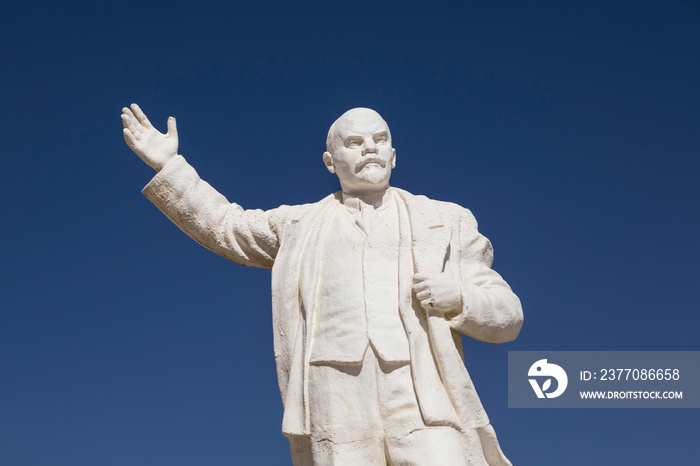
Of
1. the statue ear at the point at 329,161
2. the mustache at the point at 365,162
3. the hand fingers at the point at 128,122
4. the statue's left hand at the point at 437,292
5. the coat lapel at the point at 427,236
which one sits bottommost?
the statue's left hand at the point at 437,292

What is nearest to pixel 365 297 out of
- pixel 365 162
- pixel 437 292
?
pixel 437 292

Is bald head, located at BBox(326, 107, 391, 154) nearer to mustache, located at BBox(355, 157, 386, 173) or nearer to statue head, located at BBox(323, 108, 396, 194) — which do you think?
statue head, located at BBox(323, 108, 396, 194)

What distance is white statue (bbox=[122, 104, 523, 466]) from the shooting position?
6.30 metres

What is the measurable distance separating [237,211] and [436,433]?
2260 mm

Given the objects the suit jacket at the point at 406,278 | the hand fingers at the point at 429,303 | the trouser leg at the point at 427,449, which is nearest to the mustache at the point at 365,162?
the suit jacket at the point at 406,278

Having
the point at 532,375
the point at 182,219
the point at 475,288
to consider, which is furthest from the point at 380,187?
the point at 532,375

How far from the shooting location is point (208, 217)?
23.7 feet

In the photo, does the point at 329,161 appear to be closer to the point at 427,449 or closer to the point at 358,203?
the point at 358,203

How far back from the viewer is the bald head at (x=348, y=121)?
7082mm

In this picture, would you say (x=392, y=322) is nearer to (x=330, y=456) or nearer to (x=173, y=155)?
(x=330, y=456)

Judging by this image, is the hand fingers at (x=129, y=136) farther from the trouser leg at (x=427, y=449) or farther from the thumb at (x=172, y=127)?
the trouser leg at (x=427, y=449)

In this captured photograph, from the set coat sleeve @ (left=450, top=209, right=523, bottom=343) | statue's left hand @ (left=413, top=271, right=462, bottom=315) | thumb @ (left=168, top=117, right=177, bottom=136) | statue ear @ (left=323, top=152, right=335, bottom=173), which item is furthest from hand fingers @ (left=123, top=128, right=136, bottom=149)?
coat sleeve @ (left=450, top=209, right=523, bottom=343)

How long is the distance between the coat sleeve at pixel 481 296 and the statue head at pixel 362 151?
69 cm

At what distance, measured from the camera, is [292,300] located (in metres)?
6.74
